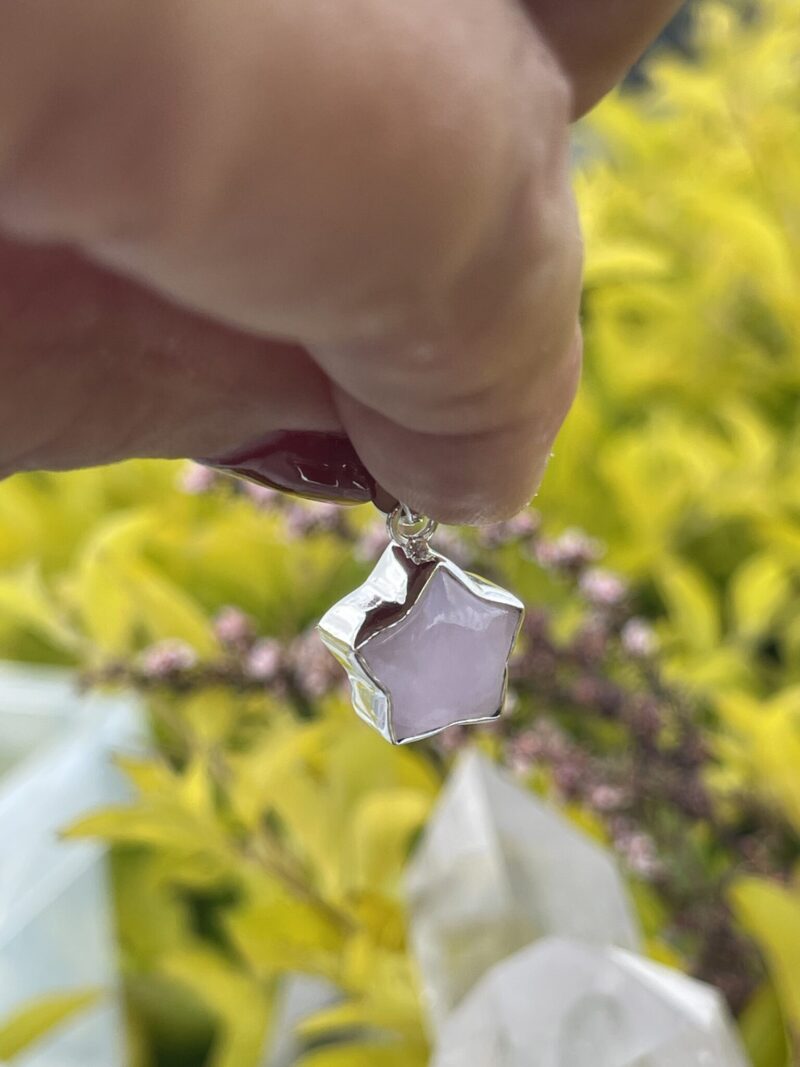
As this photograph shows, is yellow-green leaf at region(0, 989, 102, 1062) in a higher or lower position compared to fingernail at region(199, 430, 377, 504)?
lower

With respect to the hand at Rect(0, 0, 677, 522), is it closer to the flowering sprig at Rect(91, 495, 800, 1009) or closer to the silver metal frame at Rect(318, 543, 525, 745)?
the silver metal frame at Rect(318, 543, 525, 745)

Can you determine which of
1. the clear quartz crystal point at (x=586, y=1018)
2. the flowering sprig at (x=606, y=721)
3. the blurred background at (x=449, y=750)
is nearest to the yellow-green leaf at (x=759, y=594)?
the blurred background at (x=449, y=750)

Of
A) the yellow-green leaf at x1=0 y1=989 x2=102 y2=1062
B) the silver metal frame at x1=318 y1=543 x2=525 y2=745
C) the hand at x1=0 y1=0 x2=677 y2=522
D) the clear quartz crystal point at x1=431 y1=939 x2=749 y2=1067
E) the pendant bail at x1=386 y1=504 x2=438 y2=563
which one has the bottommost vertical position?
the yellow-green leaf at x1=0 y1=989 x2=102 y2=1062

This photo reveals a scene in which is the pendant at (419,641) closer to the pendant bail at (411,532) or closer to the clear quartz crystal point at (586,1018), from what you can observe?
the pendant bail at (411,532)

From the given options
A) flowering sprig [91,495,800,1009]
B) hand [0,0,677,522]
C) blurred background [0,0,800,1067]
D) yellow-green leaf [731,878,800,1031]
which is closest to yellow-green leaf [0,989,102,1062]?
blurred background [0,0,800,1067]

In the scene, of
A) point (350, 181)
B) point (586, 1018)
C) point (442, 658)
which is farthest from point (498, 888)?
point (350, 181)

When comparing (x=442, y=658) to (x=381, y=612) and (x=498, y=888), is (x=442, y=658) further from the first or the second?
(x=498, y=888)

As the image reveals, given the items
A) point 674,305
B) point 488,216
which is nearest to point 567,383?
point 488,216
